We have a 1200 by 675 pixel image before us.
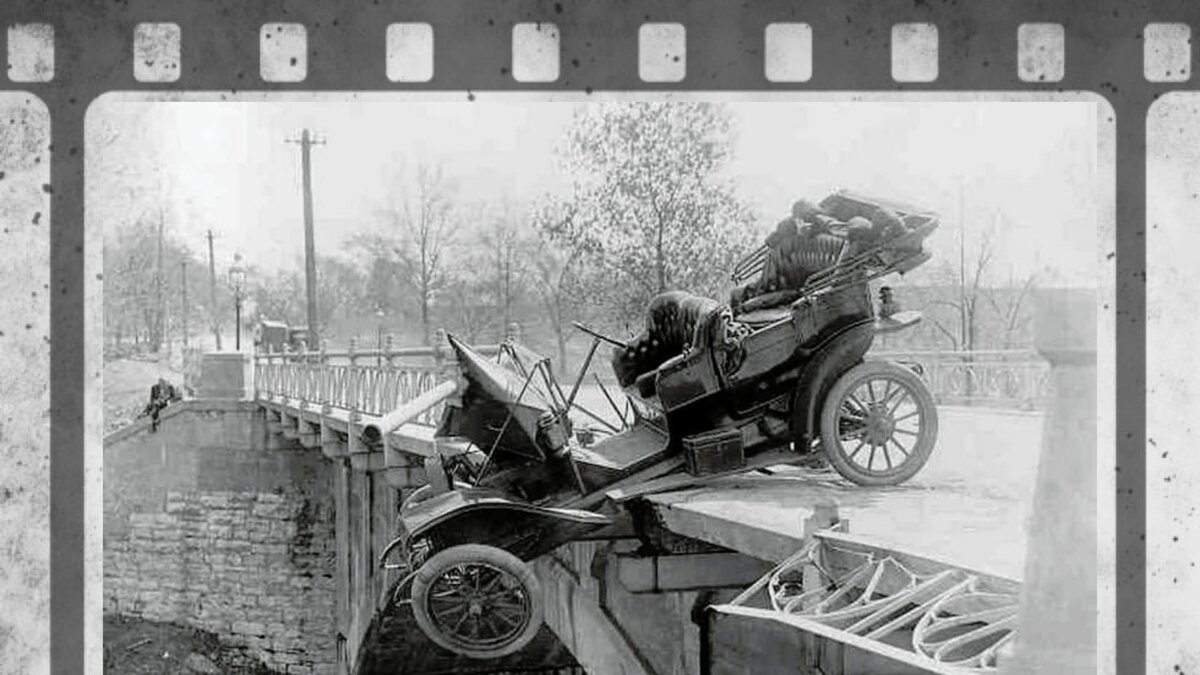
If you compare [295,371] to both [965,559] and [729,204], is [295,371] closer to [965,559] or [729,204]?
[729,204]

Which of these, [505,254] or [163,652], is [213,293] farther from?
[163,652]

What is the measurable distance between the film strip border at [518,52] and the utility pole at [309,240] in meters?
0.64

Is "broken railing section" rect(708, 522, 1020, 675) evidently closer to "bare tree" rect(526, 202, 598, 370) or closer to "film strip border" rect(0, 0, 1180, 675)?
"film strip border" rect(0, 0, 1180, 675)

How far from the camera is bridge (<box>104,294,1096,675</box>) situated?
146 inches

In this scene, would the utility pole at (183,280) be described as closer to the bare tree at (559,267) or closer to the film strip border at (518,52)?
the bare tree at (559,267)

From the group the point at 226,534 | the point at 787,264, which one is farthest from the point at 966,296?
the point at 226,534

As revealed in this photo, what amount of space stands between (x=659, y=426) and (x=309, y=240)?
153 centimetres

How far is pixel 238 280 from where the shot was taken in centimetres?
439

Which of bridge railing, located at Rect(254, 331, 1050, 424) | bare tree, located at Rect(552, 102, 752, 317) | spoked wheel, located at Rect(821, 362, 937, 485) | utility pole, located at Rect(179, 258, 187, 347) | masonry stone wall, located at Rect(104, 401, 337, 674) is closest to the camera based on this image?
bare tree, located at Rect(552, 102, 752, 317)

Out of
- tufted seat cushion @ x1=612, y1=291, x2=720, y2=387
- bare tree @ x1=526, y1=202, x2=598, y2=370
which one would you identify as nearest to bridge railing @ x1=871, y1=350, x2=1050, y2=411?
tufted seat cushion @ x1=612, y1=291, x2=720, y2=387

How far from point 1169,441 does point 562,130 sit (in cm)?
162

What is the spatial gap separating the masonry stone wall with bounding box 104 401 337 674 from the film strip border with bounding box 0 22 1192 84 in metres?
1.08

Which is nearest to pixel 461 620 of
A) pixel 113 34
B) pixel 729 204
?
pixel 729 204

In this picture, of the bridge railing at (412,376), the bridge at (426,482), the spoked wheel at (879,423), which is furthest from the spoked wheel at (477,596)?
the spoked wheel at (879,423)
